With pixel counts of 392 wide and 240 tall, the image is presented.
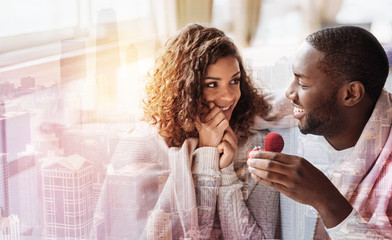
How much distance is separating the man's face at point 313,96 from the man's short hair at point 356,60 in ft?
0.07

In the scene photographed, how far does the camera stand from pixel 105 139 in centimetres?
136

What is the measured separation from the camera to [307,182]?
112cm

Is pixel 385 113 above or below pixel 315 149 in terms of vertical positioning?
above

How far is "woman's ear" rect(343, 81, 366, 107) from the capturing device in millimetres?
1064

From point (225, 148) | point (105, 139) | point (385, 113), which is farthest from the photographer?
point (105, 139)

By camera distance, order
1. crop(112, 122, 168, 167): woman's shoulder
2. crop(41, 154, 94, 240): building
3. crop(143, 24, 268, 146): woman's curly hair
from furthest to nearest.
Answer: crop(41, 154, 94, 240): building → crop(112, 122, 168, 167): woman's shoulder → crop(143, 24, 268, 146): woman's curly hair

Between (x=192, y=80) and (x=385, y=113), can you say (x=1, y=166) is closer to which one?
(x=192, y=80)

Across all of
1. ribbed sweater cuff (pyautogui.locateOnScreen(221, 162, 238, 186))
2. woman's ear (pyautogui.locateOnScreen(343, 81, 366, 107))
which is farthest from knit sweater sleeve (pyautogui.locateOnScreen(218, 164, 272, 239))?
woman's ear (pyautogui.locateOnScreen(343, 81, 366, 107))

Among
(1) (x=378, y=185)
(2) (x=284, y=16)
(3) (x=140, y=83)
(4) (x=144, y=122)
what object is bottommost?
(1) (x=378, y=185)

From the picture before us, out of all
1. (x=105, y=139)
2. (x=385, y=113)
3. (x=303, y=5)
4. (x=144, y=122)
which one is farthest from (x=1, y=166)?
(x=385, y=113)

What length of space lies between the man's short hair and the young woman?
22 cm

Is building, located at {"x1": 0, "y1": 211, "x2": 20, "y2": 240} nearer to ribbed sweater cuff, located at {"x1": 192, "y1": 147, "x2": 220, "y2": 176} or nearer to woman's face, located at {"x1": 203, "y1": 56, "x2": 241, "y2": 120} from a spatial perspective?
ribbed sweater cuff, located at {"x1": 192, "y1": 147, "x2": 220, "y2": 176}

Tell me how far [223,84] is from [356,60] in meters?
0.34

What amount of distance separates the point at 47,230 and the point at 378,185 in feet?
3.36
